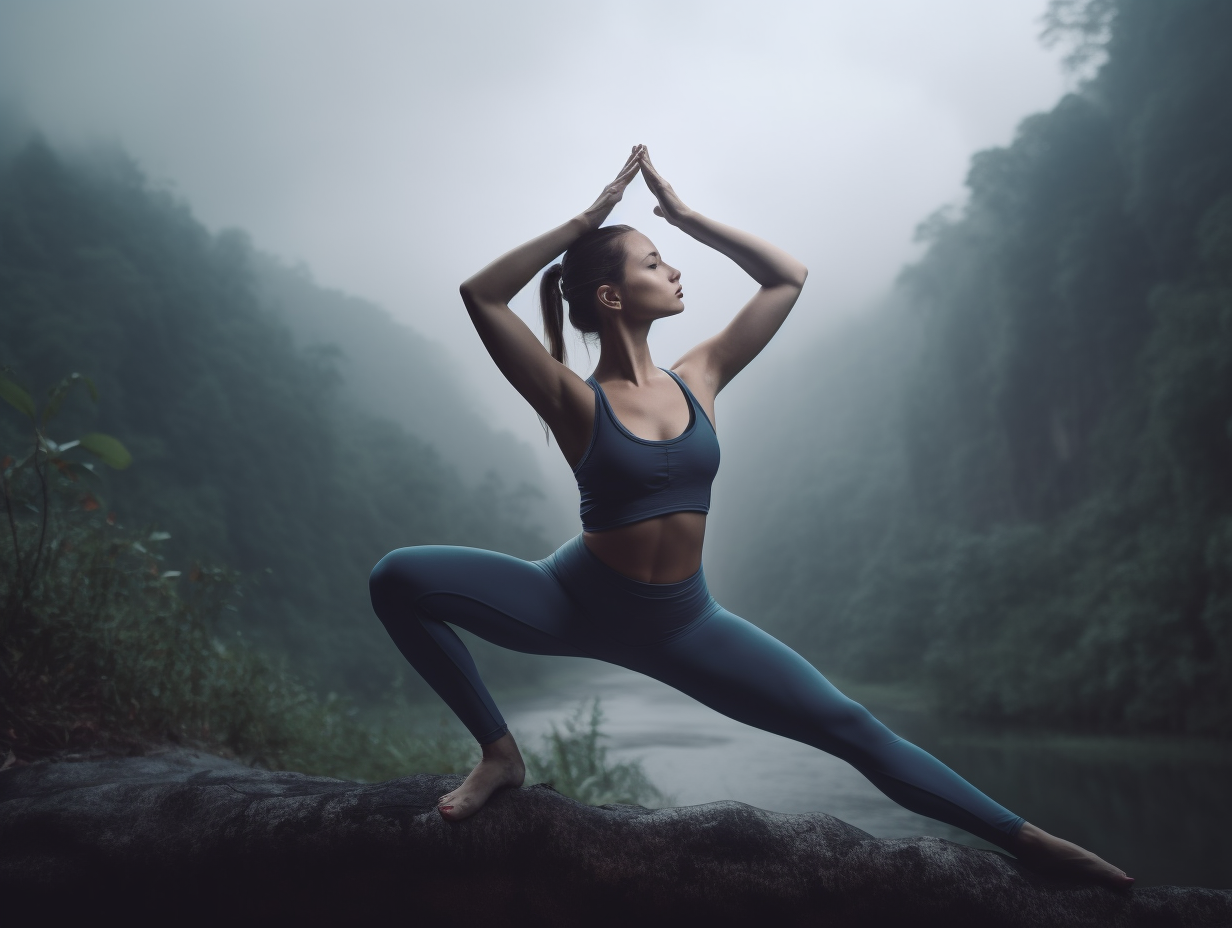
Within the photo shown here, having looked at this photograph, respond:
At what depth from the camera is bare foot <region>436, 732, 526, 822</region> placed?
4.96 feet

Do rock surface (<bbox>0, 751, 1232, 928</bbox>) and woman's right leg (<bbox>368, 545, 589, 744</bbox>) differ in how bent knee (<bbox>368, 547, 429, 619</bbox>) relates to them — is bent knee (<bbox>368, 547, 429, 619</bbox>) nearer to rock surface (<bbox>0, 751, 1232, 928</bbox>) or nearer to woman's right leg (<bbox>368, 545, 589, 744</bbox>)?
woman's right leg (<bbox>368, 545, 589, 744</bbox>)

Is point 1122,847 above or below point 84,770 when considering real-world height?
below

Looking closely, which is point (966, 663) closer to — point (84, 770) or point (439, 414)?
point (84, 770)

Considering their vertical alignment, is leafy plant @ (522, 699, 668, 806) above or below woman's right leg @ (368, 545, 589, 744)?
below

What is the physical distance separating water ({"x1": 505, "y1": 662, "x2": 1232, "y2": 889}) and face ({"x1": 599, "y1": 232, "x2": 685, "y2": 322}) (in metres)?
3.42

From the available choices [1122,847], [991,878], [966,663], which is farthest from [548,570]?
[966,663]

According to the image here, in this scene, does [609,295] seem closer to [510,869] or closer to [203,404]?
[510,869]

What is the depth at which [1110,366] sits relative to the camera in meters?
14.5

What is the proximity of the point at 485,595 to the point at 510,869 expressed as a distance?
18.6 inches

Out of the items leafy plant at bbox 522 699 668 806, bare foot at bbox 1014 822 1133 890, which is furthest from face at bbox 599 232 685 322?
leafy plant at bbox 522 699 668 806

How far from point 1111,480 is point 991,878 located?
13.4 meters

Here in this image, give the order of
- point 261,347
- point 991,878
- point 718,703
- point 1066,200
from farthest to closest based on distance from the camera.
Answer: point 261,347 < point 1066,200 < point 718,703 < point 991,878

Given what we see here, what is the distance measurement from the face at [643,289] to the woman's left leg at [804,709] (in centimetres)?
59

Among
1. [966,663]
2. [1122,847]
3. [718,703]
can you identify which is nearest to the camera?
[718,703]
